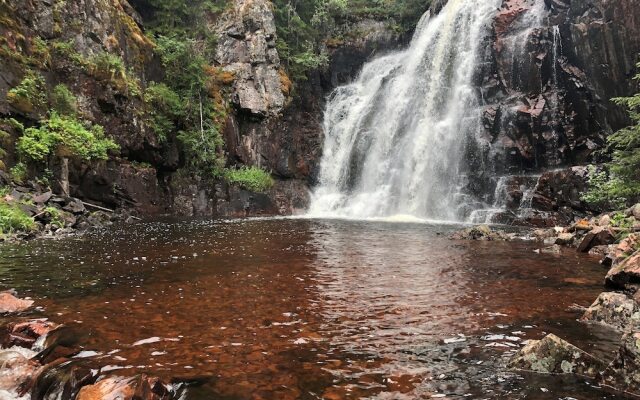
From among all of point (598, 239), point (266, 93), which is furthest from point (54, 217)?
point (266, 93)

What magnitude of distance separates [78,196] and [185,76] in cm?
1108

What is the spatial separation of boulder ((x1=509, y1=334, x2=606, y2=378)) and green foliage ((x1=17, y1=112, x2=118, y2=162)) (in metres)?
18.1

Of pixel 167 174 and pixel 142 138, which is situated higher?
pixel 142 138

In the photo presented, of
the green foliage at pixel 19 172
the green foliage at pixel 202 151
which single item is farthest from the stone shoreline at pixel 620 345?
the green foliage at pixel 202 151

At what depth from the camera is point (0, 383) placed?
4172 mm

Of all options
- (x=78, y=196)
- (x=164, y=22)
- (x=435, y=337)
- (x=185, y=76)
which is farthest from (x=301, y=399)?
(x=164, y=22)

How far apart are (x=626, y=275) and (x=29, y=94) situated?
2062 cm

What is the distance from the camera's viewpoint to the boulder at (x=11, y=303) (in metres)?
6.10

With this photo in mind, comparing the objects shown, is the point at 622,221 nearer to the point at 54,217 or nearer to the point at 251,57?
the point at 54,217

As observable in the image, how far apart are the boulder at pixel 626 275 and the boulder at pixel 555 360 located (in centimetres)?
343

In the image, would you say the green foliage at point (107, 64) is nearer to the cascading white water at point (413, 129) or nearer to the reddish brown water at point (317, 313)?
the reddish brown water at point (317, 313)

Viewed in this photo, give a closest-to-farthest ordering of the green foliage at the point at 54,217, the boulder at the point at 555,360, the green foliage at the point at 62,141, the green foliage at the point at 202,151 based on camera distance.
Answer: the boulder at the point at 555,360
the green foliage at the point at 54,217
the green foliage at the point at 62,141
the green foliage at the point at 202,151

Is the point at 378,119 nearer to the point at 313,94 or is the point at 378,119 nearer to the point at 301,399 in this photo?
the point at 313,94

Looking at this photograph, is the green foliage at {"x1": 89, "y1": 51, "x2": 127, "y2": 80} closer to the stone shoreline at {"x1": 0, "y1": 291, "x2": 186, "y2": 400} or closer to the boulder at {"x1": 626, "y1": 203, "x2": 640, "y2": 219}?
the stone shoreline at {"x1": 0, "y1": 291, "x2": 186, "y2": 400}
